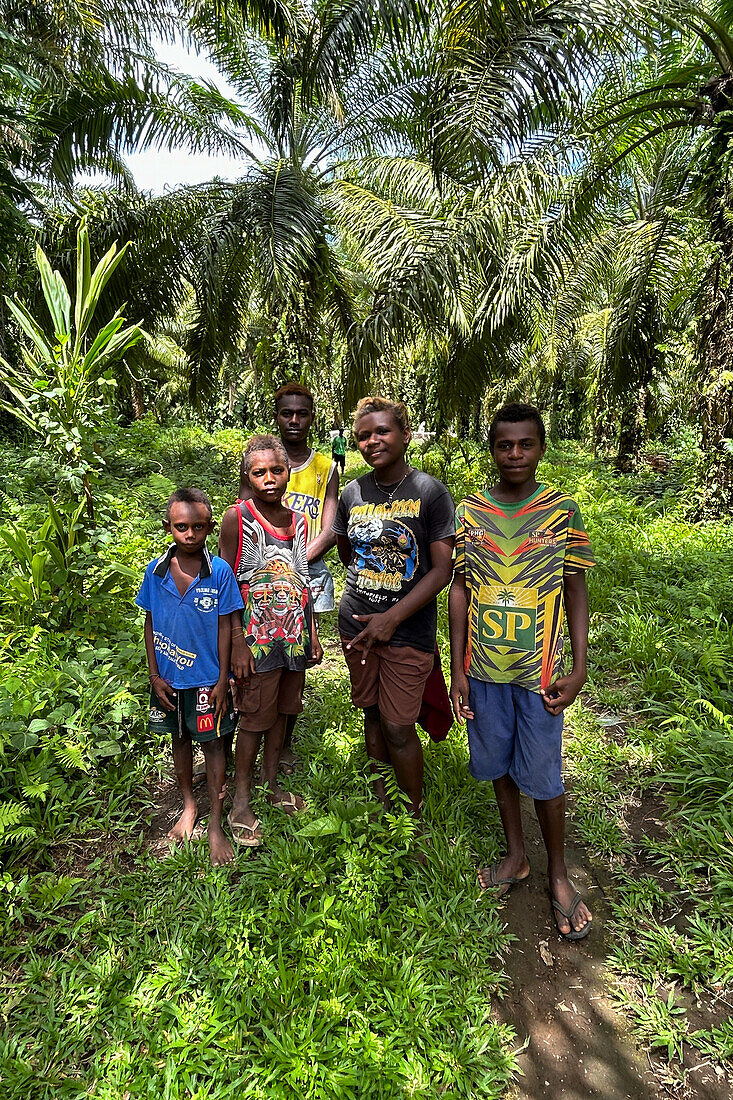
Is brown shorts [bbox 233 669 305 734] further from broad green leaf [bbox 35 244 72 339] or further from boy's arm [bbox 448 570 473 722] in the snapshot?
broad green leaf [bbox 35 244 72 339]

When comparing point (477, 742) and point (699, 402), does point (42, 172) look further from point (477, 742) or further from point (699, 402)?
point (477, 742)

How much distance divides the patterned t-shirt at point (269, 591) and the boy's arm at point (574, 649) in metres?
1.12

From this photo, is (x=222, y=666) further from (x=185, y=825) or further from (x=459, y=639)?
(x=459, y=639)

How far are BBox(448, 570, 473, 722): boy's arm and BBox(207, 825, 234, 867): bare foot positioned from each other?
1202mm

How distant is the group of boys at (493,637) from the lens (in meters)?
2.09

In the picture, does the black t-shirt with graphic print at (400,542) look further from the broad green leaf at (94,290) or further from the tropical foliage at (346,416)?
the broad green leaf at (94,290)

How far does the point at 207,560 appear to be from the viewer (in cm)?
240

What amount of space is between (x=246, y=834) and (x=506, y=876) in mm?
1157

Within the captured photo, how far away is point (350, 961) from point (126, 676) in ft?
6.82

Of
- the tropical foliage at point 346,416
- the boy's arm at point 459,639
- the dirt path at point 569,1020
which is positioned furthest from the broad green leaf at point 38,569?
the dirt path at point 569,1020

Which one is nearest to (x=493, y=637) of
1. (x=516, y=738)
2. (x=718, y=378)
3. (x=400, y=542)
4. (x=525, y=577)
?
(x=525, y=577)

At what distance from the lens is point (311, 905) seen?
2252 millimetres

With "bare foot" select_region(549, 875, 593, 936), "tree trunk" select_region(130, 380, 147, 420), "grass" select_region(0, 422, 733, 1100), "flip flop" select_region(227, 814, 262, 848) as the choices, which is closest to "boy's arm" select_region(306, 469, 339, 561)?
"grass" select_region(0, 422, 733, 1100)

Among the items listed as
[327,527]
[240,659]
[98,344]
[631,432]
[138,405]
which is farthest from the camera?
[138,405]
